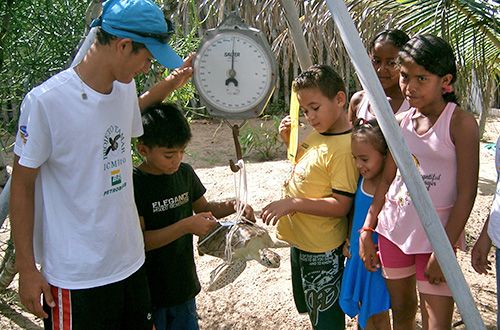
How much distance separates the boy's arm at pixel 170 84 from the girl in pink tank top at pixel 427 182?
0.77 m

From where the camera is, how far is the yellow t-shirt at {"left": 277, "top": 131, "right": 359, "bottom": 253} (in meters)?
2.28

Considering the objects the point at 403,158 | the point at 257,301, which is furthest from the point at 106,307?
the point at 257,301

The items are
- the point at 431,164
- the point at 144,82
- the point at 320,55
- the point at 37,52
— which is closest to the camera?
the point at 431,164

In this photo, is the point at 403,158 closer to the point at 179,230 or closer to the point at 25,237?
the point at 179,230

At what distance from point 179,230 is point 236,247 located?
0.21 m

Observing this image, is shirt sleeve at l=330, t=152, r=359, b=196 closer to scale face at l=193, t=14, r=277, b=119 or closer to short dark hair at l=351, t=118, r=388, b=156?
short dark hair at l=351, t=118, r=388, b=156

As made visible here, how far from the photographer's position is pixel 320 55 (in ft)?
21.5

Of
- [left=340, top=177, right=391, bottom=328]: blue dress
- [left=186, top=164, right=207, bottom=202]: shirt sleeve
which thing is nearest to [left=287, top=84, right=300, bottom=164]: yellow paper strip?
[left=340, top=177, right=391, bottom=328]: blue dress

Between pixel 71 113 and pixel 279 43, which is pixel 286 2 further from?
pixel 279 43

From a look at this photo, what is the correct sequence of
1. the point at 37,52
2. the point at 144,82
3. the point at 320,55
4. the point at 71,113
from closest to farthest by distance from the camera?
the point at 71,113, the point at 37,52, the point at 144,82, the point at 320,55

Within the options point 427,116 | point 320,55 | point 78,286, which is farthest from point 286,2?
point 320,55

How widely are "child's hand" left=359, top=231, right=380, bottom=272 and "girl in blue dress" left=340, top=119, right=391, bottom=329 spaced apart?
4 centimetres

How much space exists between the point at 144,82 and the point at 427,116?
1457 millimetres

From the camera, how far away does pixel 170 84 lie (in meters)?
2.26
